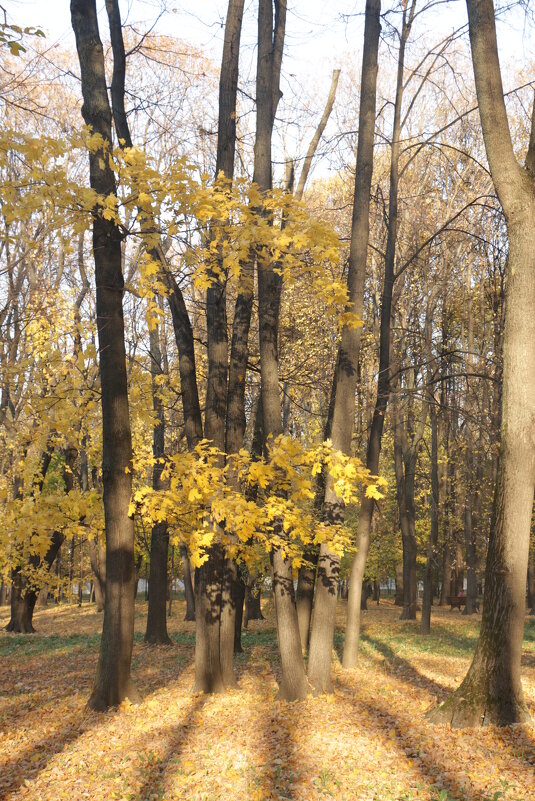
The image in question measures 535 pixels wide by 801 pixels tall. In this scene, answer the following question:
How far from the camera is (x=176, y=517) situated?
23.5ft

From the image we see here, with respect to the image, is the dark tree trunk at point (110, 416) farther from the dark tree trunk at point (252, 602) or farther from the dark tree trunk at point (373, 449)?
the dark tree trunk at point (252, 602)

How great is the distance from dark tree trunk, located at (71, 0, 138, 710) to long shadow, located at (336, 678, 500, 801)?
2.91m

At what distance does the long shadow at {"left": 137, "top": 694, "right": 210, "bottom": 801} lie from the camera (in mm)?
5379

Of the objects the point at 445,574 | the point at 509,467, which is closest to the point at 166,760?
the point at 509,467

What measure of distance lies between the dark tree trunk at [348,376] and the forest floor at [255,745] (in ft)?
2.34

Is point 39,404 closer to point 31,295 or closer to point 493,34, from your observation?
point 493,34

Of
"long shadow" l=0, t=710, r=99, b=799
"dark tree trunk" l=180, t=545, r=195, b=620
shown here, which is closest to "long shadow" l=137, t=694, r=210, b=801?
"long shadow" l=0, t=710, r=99, b=799

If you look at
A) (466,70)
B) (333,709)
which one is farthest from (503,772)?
(466,70)

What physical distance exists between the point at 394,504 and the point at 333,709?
76.3 ft

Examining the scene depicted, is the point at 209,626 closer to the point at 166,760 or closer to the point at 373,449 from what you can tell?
the point at 166,760

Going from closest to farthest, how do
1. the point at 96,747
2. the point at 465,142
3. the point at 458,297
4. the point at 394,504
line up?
the point at 96,747 < the point at 465,142 < the point at 458,297 < the point at 394,504

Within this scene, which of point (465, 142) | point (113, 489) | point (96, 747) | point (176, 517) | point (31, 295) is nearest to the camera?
point (96, 747)

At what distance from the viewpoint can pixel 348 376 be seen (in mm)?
9250

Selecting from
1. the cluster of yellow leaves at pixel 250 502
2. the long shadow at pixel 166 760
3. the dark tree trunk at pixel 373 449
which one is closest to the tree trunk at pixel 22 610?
the dark tree trunk at pixel 373 449
